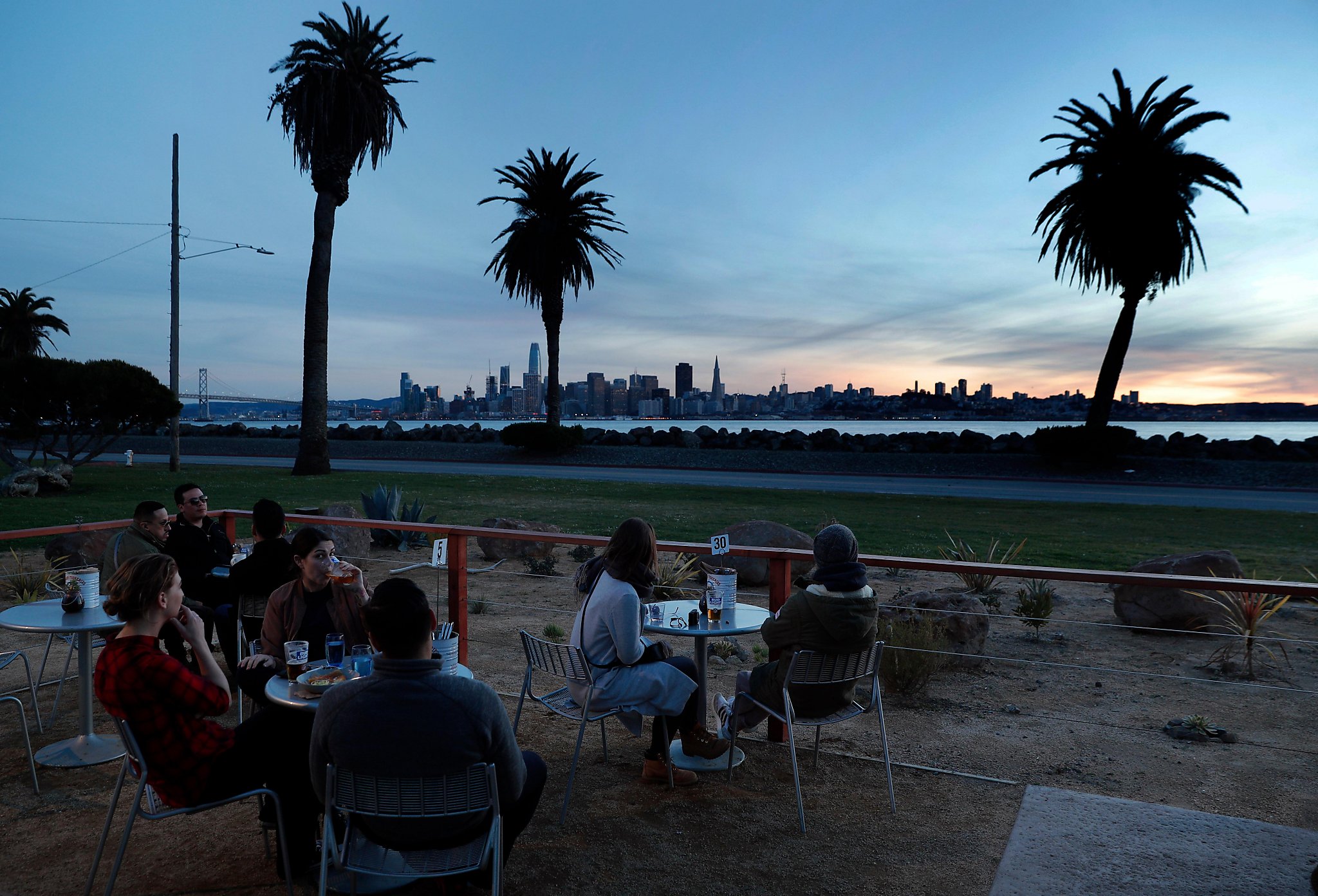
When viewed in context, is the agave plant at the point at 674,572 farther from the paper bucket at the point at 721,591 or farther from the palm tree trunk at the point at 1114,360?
the palm tree trunk at the point at 1114,360

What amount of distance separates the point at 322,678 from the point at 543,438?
3071 cm

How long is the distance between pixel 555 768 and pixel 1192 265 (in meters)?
33.1

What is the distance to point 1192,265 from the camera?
30125 mm

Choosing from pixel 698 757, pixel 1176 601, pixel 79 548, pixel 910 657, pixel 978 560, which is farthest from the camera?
pixel 978 560

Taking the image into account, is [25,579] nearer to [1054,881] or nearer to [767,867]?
[767,867]

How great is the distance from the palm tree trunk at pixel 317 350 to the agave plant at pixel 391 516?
13078 mm

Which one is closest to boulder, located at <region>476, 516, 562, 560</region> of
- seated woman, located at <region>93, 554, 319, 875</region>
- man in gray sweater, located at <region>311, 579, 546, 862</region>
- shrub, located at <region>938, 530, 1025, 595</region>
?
shrub, located at <region>938, 530, 1025, 595</region>

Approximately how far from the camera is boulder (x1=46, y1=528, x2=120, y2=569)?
10.4 m

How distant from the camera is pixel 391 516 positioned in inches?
523

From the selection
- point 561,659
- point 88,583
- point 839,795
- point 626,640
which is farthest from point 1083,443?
point 88,583

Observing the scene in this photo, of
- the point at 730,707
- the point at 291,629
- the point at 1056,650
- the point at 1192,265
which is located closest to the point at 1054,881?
the point at 730,707

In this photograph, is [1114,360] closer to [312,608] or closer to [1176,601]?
[1176,601]

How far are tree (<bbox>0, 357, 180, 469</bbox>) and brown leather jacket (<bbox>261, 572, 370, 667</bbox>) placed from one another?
789 inches

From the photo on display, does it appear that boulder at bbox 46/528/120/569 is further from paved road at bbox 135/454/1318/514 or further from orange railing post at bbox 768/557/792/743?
paved road at bbox 135/454/1318/514
